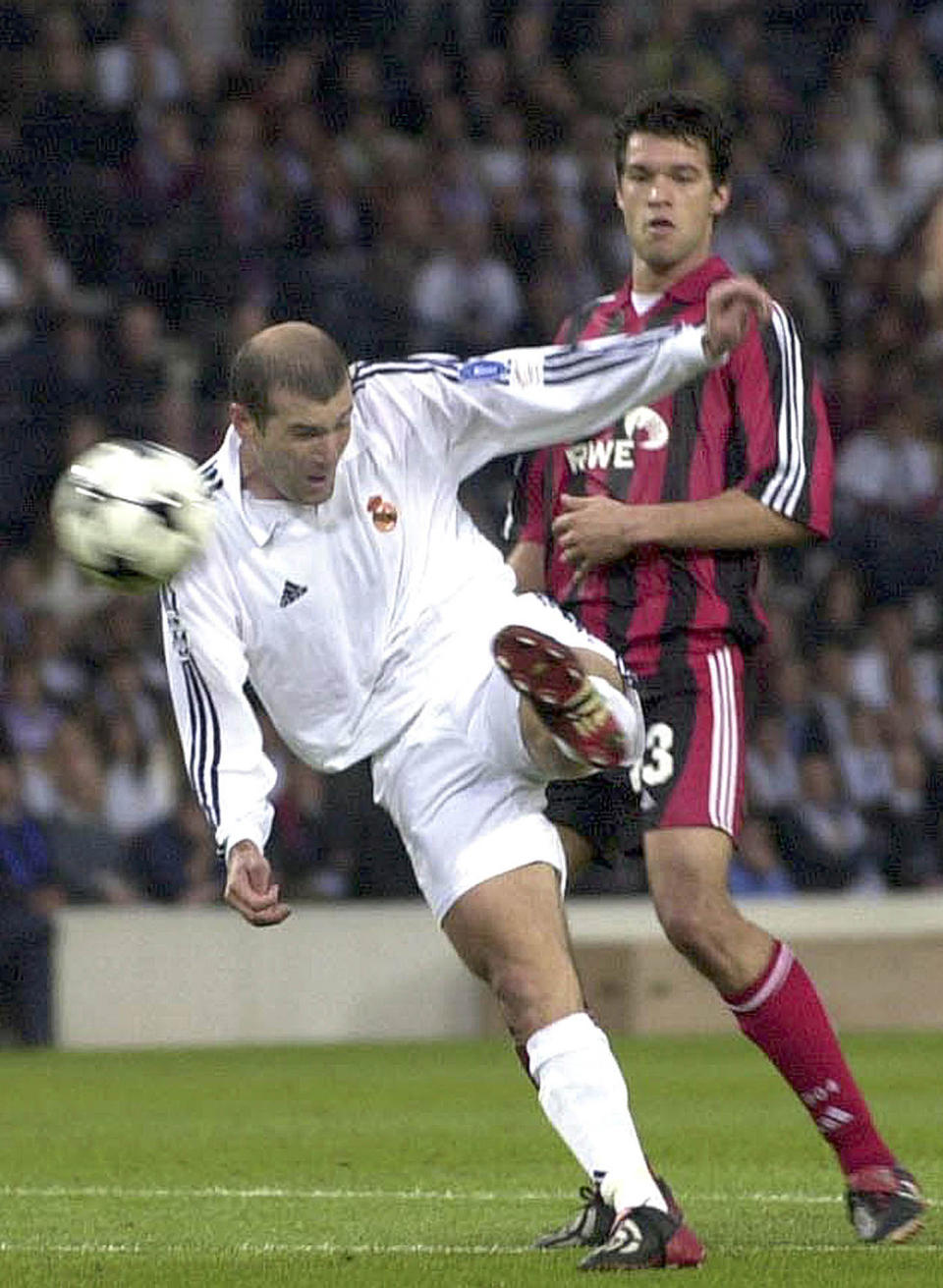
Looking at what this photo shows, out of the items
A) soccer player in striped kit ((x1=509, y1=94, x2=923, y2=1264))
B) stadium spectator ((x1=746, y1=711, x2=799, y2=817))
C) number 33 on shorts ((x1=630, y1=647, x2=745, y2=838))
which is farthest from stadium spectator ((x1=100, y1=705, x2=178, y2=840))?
number 33 on shorts ((x1=630, y1=647, x2=745, y2=838))

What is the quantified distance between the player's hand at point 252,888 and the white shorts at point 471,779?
1.21 ft

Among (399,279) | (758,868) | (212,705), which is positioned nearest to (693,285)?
(212,705)

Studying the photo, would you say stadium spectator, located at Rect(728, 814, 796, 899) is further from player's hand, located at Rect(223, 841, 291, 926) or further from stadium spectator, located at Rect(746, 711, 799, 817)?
player's hand, located at Rect(223, 841, 291, 926)

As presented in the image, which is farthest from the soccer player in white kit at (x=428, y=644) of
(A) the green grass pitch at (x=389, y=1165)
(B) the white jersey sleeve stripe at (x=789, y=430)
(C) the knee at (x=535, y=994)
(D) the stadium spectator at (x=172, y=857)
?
(D) the stadium spectator at (x=172, y=857)

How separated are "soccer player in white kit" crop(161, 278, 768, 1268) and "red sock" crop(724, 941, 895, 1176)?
710 millimetres

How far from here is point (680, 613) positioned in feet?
21.6

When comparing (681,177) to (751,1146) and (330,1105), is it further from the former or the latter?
(330,1105)

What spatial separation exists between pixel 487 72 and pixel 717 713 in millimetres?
11376

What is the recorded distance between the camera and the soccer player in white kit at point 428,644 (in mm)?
5602

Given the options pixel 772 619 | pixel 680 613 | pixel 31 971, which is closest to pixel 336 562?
pixel 680 613

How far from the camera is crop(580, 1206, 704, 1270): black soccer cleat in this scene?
539cm

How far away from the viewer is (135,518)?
19.1 feet

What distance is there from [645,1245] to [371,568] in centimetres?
142

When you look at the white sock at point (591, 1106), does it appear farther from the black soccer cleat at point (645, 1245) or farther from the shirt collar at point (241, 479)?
the shirt collar at point (241, 479)
